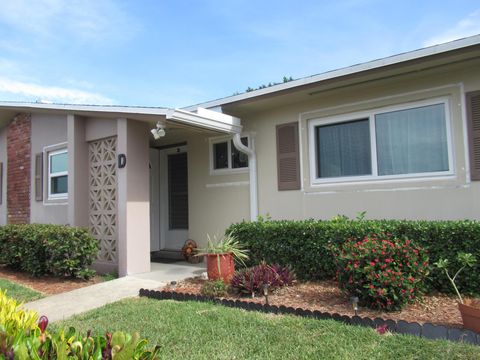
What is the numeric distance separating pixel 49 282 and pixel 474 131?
759 centimetres

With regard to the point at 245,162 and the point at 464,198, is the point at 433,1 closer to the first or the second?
the point at 464,198

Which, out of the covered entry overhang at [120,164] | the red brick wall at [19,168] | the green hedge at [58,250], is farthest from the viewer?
the red brick wall at [19,168]

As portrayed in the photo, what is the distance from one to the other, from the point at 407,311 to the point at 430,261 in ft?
3.33

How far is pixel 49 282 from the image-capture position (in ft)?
24.9

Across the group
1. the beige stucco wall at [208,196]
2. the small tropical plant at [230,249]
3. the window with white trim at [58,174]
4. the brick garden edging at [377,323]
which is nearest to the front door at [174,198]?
the beige stucco wall at [208,196]

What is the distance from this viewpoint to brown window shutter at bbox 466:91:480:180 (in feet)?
19.5

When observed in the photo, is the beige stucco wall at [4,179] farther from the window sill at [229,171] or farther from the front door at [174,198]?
the window sill at [229,171]

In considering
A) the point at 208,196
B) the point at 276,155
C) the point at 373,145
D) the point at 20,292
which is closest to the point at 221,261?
the point at 276,155

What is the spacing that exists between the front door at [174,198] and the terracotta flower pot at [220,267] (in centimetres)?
374

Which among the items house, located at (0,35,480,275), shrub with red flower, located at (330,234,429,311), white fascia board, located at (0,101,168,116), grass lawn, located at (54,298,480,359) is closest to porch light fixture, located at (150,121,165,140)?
house, located at (0,35,480,275)

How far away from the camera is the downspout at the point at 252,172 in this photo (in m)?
8.26

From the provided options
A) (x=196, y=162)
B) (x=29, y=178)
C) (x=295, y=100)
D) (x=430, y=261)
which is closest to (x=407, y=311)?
(x=430, y=261)

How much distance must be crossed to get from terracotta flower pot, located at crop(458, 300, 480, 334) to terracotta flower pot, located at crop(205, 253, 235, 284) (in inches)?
128

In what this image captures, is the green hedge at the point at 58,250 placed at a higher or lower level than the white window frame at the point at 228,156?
lower
